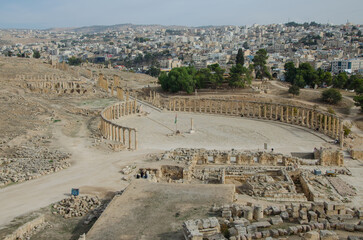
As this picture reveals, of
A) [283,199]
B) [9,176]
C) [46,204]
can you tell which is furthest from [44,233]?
[283,199]

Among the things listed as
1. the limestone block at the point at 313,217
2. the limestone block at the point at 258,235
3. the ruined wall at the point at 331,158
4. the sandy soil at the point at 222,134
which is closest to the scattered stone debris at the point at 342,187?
the ruined wall at the point at 331,158

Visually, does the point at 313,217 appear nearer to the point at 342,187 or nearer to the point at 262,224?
the point at 262,224

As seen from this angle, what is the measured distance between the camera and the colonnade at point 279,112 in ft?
157

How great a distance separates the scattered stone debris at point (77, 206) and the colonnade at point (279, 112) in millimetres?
28412

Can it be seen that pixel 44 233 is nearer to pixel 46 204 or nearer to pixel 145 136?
pixel 46 204

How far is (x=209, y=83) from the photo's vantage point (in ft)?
261

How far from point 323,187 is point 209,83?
5346cm

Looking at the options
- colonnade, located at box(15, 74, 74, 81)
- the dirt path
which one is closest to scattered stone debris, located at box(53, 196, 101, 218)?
the dirt path

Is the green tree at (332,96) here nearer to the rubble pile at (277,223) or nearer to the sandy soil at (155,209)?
the sandy soil at (155,209)

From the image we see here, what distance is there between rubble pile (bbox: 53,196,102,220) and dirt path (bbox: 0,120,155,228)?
1.18 m

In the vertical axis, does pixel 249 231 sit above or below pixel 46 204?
above

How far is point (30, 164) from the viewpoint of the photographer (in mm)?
29594

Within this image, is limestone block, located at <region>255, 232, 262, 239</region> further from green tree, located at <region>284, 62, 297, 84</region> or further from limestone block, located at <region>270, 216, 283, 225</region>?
green tree, located at <region>284, 62, 297, 84</region>

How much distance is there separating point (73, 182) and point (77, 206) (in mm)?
4831
